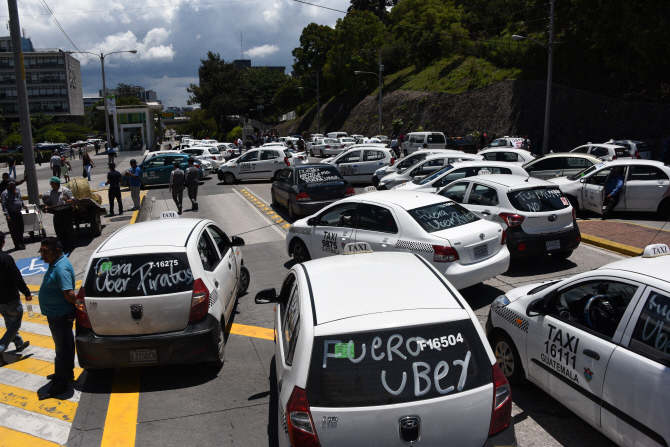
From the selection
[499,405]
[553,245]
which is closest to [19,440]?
[499,405]

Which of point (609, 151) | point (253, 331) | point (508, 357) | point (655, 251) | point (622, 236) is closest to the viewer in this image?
point (655, 251)

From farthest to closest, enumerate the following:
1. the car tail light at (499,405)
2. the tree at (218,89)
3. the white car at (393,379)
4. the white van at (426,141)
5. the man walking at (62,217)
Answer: the tree at (218,89) < the white van at (426,141) < the man walking at (62,217) < the car tail light at (499,405) < the white car at (393,379)

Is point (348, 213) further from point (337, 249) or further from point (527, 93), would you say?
point (527, 93)

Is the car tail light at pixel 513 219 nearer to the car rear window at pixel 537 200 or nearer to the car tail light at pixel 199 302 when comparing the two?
the car rear window at pixel 537 200

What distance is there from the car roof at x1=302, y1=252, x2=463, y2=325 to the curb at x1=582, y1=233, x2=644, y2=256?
23.9 feet

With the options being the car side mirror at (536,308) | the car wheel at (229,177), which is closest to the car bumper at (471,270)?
the car side mirror at (536,308)

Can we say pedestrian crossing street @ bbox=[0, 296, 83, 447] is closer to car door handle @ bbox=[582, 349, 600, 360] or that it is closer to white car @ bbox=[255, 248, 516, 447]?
white car @ bbox=[255, 248, 516, 447]

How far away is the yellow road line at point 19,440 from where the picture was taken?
15.9 ft

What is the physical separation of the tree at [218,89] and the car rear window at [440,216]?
270ft

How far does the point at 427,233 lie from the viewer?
24.4ft

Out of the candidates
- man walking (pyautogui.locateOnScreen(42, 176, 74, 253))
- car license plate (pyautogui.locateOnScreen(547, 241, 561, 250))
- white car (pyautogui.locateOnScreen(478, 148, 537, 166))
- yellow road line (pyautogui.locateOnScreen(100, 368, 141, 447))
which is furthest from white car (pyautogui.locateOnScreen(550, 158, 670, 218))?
man walking (pyautogui.locateOnScreen(42, 176, 74, 253))

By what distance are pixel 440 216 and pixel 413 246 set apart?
77cm

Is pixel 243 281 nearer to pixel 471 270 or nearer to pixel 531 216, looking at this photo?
pixel 471 270

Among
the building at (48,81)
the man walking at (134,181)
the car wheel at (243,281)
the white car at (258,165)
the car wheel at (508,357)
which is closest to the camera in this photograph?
the car wheel at (508,357)
